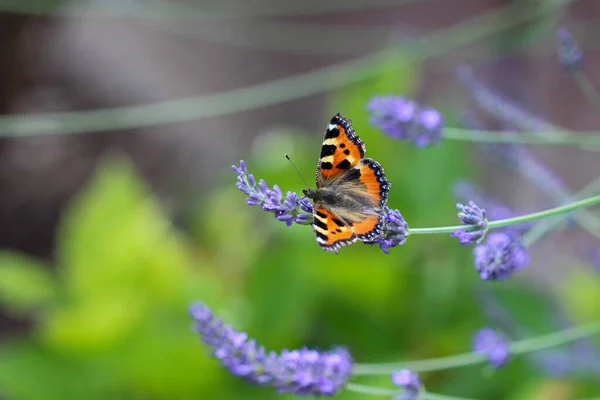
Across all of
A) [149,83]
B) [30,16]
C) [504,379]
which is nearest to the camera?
[504,379]

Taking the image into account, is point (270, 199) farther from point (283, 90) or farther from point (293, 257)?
point (283, 90)

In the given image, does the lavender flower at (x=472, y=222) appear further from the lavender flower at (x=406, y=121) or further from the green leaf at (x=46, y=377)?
the green leaf at (x=46, y=377)

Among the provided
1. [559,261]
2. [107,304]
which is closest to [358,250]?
[107,304]


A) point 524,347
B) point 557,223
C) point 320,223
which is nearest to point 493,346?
point 524,347

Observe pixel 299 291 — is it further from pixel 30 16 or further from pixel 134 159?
pixel 134 159

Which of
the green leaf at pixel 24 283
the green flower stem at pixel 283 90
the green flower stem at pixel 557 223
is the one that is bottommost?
the green flower stem at pixel 557 223

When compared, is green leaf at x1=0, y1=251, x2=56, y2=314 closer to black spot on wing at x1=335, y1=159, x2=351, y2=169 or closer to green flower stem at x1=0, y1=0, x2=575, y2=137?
green flower stem at x1=0, y1=0, x2=575, y2=137

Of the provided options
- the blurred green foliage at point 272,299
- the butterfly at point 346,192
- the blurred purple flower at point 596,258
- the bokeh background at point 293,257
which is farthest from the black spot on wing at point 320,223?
the blurred green foliage at point 272,299
